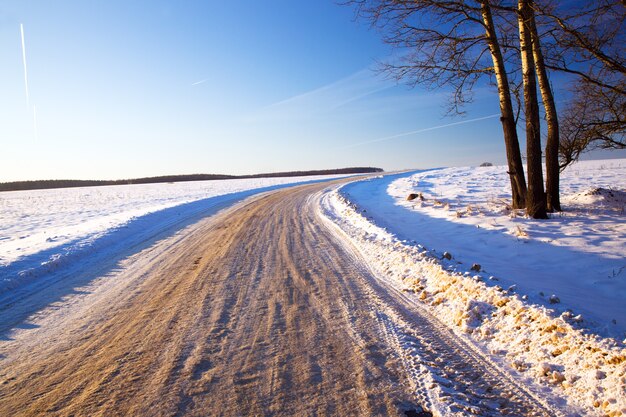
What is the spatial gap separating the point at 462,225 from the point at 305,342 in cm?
636

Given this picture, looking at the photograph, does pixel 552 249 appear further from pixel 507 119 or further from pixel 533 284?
pixel 507 119

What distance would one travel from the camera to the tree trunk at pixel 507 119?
28.2 ft

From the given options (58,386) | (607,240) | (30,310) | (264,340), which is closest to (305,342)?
(264,340)

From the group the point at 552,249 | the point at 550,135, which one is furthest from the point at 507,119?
the point at 552,249

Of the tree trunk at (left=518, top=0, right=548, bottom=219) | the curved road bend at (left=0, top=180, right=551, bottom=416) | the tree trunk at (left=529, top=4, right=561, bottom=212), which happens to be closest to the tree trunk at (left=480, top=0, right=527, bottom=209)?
the tree trunk at (left=529, top=4, right=561, bottom=212)

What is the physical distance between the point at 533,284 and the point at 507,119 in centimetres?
628

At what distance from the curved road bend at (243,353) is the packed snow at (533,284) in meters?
0.33

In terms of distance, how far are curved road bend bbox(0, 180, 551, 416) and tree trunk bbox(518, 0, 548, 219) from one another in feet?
17.5

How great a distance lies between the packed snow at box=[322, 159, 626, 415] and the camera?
2605 millimetres

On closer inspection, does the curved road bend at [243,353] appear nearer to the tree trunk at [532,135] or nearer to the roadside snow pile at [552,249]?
the roadside snow pile at [552,249]

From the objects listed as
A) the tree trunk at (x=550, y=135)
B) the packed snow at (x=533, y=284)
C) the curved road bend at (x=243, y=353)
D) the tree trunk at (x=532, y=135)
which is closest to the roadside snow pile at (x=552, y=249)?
the packed snow at (x=533, y=284)

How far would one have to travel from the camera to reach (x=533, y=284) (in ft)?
14.1

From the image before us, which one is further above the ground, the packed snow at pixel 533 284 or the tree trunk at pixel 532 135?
the tree trunk at pixel 532 135

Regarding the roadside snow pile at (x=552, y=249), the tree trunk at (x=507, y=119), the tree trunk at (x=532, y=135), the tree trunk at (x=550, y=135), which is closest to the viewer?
the roadside snow pile at (x=552, y=249)
